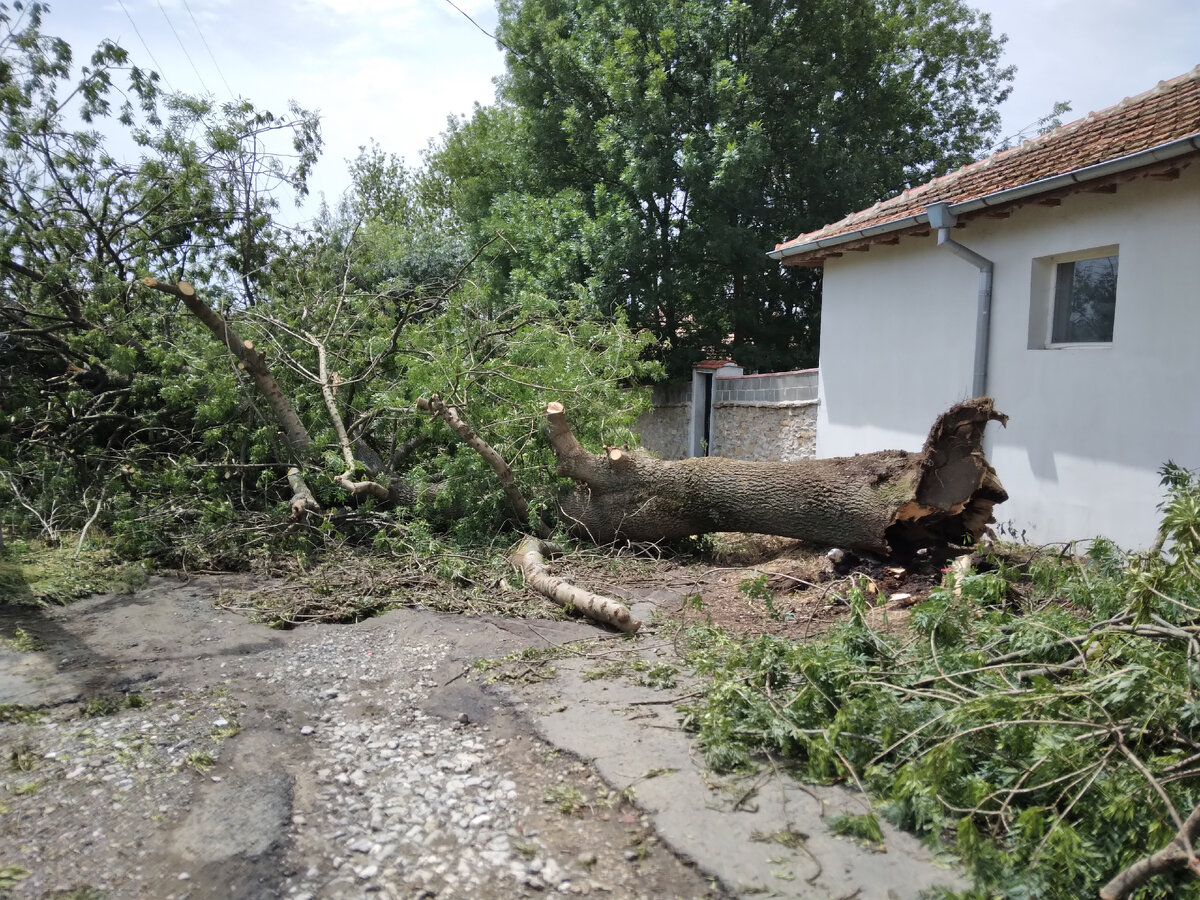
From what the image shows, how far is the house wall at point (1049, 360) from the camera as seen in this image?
20.9ft

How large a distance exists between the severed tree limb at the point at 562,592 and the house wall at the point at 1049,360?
14.1ft

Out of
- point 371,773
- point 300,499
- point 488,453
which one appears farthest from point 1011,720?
point 300,499

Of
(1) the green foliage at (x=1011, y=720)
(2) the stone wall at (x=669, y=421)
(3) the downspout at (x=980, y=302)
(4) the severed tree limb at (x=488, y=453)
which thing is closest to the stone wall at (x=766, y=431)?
(2) the stone wall at (x=669, y=421)

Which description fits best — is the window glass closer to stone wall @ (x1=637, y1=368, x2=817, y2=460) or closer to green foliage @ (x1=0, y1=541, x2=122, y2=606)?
stone wall @ (x1=637, y1=368, x2=817, y2=460)

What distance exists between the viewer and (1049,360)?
7.39 m

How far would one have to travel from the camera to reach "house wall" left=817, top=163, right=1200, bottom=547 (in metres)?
6.38

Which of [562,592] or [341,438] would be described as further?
[341,438]

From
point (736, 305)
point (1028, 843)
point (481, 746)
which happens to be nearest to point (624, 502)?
point (481, 746)

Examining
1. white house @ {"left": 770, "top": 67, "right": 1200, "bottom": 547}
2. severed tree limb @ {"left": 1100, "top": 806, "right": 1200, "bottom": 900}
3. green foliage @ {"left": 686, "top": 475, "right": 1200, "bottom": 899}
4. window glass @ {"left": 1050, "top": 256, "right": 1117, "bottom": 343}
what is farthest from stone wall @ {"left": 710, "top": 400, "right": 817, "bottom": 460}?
severed tree limb @ {"left": 1100, "top": 806, "right": 1200, "bottom": 900}

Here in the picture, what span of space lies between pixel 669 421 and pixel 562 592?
8.62 metres

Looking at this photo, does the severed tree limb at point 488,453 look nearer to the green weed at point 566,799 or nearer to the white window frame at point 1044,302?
the green weed at point 566,799

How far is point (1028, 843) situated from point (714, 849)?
943 mm

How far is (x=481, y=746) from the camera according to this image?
3562 mm

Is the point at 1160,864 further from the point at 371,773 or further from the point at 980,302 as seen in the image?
the point at 980,302
